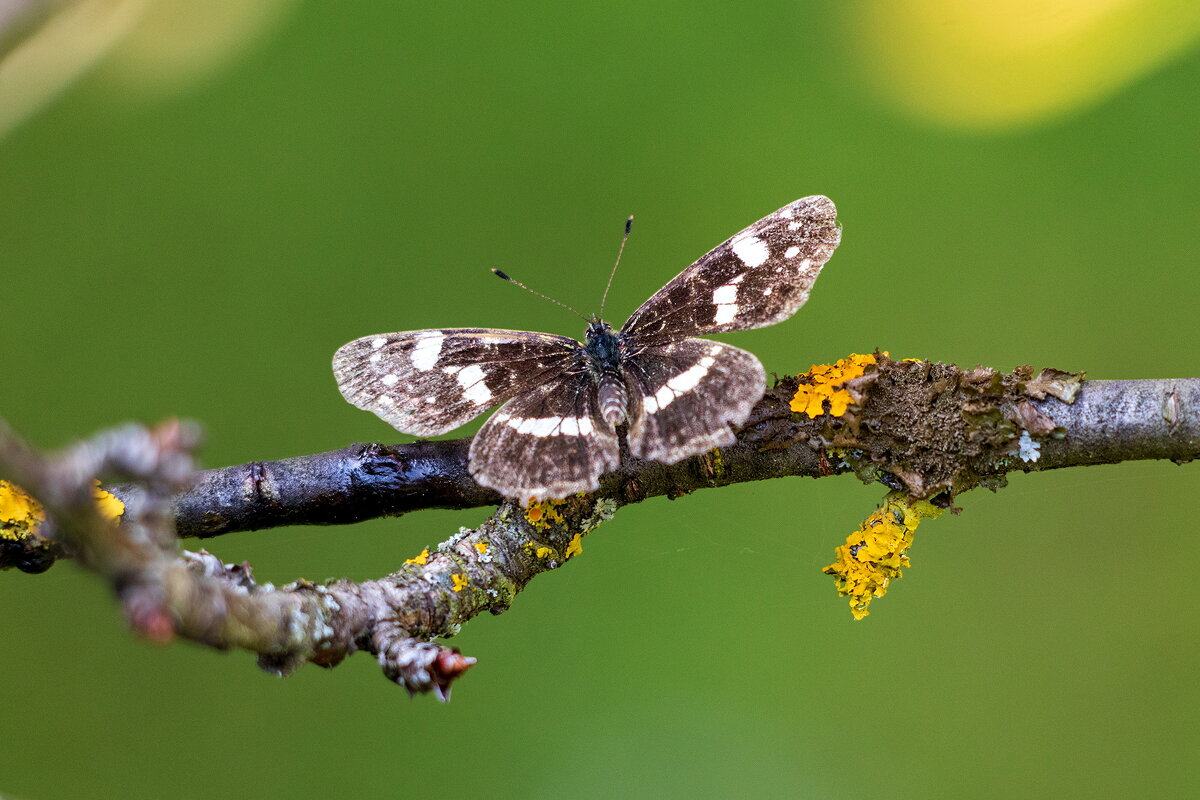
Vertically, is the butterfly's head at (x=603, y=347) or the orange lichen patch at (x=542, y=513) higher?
the butterfly's head at (x=603, y=347)

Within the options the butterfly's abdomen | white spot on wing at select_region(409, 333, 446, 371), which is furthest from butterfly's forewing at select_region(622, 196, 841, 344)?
white spot on wing at select_region(409, 333, 446, 371)

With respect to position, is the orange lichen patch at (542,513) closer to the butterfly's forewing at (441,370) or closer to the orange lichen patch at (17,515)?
the butterfly's forewing at (441,370)

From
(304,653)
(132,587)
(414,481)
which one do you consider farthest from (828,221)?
(132,587)

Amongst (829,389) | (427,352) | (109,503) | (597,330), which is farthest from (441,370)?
(829,389)

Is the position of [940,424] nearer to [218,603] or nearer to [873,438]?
[873,438]

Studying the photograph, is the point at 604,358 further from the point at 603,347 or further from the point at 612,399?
the point at 612,399

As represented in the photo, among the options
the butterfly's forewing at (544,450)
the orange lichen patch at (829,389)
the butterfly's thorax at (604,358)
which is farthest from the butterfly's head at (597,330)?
the orange lichen patch at (829,389)
